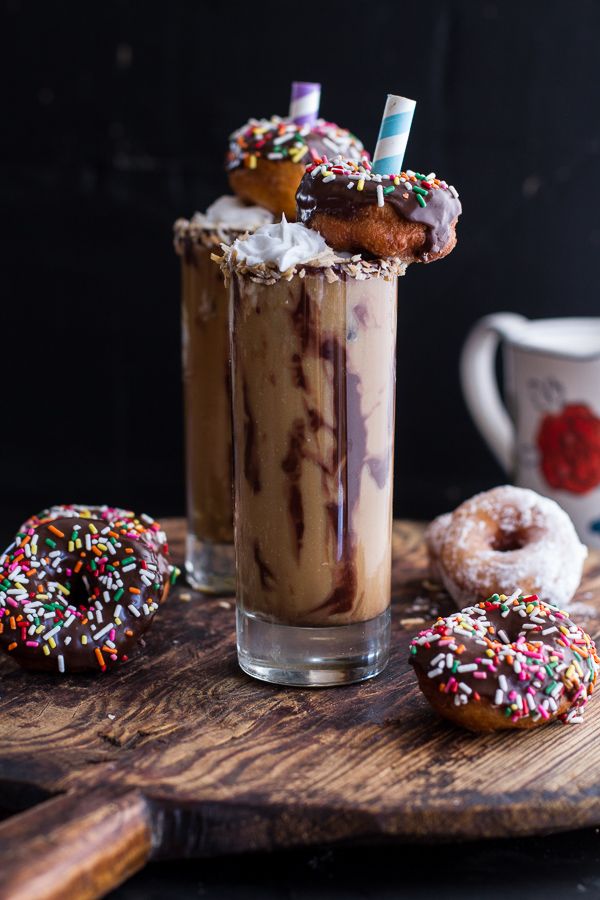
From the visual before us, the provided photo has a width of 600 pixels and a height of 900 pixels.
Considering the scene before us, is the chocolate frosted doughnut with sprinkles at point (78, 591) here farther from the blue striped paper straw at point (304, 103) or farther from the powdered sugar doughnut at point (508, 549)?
the blue striped paper straw at point (304, 103)

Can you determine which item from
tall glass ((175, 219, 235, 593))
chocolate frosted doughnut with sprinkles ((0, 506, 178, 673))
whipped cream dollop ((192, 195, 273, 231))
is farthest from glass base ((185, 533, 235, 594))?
whipped cream dollop ((192, 195, 273, 231))

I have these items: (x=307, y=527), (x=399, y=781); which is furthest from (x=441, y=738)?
(x=307, y=527)

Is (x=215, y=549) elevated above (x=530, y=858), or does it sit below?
above

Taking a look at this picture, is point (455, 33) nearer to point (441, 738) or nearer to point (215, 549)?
point (215, 549)

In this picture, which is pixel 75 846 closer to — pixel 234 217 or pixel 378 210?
pixel 378 210

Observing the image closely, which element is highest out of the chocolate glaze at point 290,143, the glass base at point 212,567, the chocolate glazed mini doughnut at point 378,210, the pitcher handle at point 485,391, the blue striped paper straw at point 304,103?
the blue striped paper straw at point 304,103

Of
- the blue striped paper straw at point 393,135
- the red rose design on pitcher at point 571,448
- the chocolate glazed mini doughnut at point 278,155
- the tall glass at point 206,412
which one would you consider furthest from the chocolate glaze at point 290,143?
the red rose design on pitcher at point 571,448
